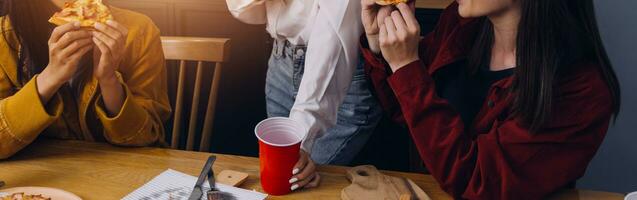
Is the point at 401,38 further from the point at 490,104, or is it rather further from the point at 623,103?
the point at 623,103

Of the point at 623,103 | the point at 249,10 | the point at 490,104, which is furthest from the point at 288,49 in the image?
the point at 623,103

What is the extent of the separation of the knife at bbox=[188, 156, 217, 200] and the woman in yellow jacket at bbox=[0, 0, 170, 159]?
→ 0.23 m

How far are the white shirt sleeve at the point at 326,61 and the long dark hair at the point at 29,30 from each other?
61cm

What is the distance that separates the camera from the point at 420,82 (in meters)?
1.12

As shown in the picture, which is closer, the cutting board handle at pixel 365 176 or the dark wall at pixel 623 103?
the cutting board handle at pixel 365 176

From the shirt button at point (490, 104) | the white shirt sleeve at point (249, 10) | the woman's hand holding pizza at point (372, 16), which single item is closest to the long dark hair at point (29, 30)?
the white shirt sleeve at point (249, 10)

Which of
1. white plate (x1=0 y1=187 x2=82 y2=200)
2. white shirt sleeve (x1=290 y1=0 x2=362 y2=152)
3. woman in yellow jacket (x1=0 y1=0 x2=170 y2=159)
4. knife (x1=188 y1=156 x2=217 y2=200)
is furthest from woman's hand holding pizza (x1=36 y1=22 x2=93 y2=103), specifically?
white shirt sleeve (x1=290 y1=0 x2=362 y2=152)

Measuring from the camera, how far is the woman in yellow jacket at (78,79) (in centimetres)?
121

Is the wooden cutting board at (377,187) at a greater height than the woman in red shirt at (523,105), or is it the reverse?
the woman in red shirt at (523,105)

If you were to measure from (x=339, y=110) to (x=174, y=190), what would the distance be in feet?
1.94

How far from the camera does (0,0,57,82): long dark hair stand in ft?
4.33

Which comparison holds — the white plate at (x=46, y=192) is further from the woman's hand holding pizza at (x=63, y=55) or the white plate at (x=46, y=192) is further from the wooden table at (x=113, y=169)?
the woman's hand holding pizza at (x=63, y=55)

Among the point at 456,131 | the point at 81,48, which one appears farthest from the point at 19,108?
the point at 456,131

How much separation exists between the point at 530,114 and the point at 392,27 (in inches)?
12.2
